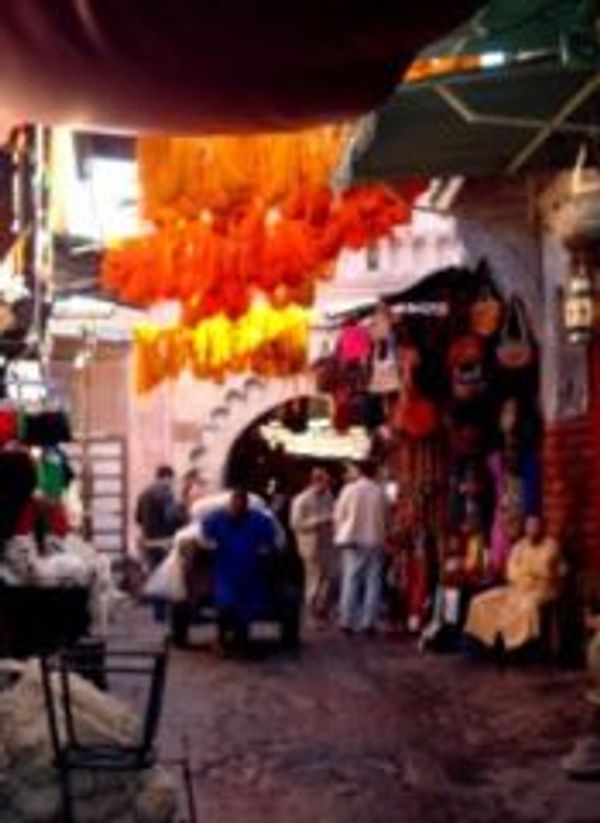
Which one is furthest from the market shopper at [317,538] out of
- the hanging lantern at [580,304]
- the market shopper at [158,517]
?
the hanging lantern at [580,304]

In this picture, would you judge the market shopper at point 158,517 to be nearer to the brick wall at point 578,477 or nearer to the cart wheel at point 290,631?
the cart wheel at point 290,631

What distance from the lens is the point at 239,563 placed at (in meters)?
17.1

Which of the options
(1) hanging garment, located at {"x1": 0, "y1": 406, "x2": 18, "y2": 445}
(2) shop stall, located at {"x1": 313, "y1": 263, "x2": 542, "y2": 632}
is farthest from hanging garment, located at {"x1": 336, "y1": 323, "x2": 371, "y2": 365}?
(1) hanging garment, located at {"x1": 0, "y1": 406, "x2": 18, "y2": 445}

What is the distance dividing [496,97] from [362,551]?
1023cm

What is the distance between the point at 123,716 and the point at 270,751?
3.69 metres

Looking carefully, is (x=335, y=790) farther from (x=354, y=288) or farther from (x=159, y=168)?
(x=354, y=288)

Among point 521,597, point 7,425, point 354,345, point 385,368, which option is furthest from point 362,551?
point 7,425

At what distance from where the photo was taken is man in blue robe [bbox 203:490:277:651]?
17.0 meters

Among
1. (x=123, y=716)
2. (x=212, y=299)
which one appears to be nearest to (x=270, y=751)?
(x=123, y=716)

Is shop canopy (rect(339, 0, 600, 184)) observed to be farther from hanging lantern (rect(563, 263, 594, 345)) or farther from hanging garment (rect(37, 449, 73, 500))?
hanging garment (rect(37, 449, 73, 500))

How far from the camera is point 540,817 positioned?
329 inches

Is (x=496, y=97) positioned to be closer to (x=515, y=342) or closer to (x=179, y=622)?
(x=515, y=342)

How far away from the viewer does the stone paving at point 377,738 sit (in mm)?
8750

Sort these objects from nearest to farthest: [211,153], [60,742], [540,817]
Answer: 1. [60,742]
2. [540,817]
3. [211,153]
